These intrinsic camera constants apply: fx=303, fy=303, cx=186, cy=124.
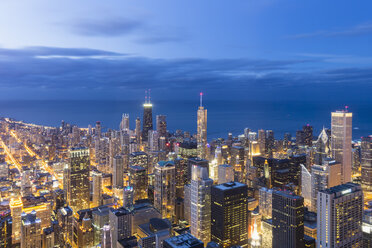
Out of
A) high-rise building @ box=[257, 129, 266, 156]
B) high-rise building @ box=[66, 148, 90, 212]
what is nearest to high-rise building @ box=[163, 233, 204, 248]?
high-rise building @ box=[66, 148, 90, 212]

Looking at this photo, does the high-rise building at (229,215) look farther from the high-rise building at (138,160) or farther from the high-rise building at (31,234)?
the high-rise building at (138,160)

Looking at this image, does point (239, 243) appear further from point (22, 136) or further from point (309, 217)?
point (22, 136)

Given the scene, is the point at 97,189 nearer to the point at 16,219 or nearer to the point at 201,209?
the point at 16,219

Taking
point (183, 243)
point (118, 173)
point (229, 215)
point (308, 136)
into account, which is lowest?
point (229, 215)

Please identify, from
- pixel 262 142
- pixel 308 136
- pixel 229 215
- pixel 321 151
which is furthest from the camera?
pixel 308 136

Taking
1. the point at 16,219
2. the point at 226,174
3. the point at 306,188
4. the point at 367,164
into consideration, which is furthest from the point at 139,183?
the point at 367,164

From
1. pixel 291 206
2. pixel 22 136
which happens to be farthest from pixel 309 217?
pixel 22 136

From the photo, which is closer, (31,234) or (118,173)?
(31,234)
